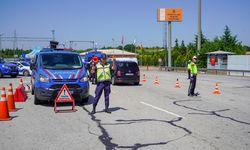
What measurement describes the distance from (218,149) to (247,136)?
143 centimetres

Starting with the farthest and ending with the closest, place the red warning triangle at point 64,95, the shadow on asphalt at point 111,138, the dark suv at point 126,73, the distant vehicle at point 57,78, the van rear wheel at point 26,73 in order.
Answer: the van rear wheel at point 26,73 < the dark suv at point 126,73 < the distant vehicle at point 57,78 < the red warning triangle at point 64,95 < the shadow on asphalt at point 111,138

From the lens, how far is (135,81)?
22297 mm

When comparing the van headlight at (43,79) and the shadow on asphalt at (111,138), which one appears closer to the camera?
the shadow on asphalt at (111,138)

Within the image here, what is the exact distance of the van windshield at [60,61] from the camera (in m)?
12.6

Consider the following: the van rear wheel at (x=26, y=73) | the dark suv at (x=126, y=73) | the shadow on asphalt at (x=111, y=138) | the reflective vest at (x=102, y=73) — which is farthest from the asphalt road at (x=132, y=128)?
the van rear wheel at (x=26, y=73)

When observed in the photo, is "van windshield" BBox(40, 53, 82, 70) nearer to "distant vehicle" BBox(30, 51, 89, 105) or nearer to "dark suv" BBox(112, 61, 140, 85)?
"distant vehicle" BBox(30, 51, 89, 105)

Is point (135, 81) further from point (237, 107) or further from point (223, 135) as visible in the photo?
point (223, 135)

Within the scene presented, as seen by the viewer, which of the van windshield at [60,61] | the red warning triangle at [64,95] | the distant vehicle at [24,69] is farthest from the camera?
the distant vehicle at [24,69]

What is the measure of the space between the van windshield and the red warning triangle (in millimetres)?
1559

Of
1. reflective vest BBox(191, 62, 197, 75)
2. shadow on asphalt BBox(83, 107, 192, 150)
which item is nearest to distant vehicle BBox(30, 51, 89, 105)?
shadow on asphalt BBox(83, 107, 192, 150)

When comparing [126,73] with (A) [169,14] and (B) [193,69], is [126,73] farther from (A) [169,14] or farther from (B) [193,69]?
(A) [169,14]

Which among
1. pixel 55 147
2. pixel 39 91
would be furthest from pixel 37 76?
pixel 55 147

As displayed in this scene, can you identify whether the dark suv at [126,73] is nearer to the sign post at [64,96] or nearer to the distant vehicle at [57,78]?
the distant vehicle at [57,78]

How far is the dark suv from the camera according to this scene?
2184cm
